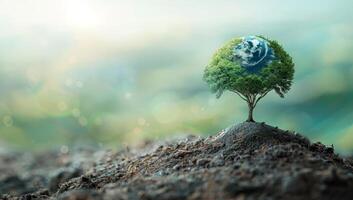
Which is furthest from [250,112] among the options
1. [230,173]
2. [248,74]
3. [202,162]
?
[230,173]

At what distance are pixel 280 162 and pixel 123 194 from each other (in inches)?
99.5

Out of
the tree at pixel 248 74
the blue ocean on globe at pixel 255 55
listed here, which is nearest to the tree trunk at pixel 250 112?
the tree at pixel 248 74

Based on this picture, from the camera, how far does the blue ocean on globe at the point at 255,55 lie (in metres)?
12.4

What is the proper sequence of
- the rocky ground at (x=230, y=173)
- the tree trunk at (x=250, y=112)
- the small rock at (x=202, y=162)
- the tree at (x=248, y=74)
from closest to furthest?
the rocky ground at (x=230, y=173) < the small rock at (x=202, y=162) < the tree at (x=248, y=74) < the tree trunk at (x=250, y=112)

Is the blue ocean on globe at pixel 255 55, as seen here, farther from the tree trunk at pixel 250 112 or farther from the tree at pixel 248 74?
the tree trunk at pixel 250 112

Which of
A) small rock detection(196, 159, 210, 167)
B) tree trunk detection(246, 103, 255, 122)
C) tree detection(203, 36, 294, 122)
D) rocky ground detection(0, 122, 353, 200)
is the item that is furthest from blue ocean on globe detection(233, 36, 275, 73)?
small rock detection(196, 159, 210, 167)

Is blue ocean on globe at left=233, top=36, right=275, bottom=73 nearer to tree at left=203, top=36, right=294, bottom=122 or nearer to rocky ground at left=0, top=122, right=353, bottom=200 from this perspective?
tree at left=203, top=36, right=294, bottom=122

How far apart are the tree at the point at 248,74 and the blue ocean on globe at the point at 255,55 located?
0.13 ft

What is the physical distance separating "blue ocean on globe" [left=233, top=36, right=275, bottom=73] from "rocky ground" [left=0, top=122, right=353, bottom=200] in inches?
46.2

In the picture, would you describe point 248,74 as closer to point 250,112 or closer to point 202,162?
point 250,112

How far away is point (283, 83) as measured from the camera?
12.6 m

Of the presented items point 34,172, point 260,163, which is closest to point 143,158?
point 260,163

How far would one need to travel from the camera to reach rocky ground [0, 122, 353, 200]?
892 cm

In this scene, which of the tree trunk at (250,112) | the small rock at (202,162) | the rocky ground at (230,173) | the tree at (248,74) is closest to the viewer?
the rocky ground at (230,173)
